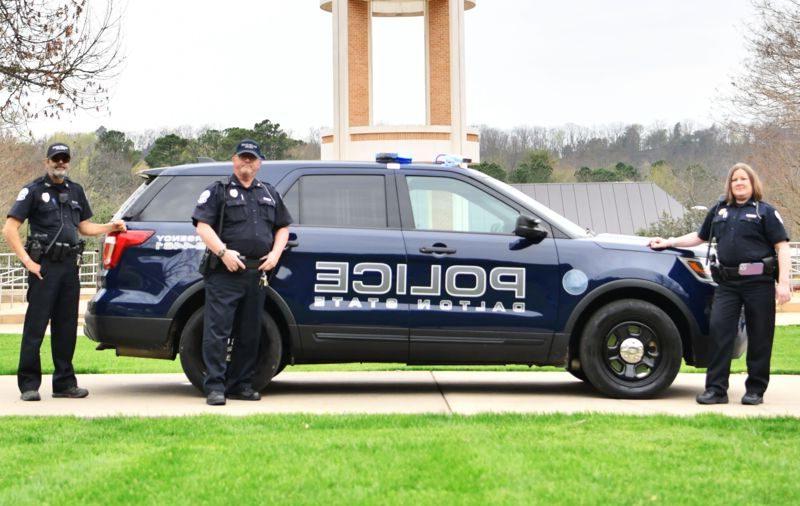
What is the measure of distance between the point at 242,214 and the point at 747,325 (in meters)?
3.61

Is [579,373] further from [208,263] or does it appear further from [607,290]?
[208,263]

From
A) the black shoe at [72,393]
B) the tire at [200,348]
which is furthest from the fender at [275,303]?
the black shoe at [72,393]

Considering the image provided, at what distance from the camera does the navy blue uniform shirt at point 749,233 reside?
8164mm

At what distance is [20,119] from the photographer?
1694 centimetres

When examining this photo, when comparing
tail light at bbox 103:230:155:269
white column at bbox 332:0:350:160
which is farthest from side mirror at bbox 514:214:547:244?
white column at bbox 332:0:350:160

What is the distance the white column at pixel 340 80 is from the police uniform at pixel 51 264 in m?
28.4

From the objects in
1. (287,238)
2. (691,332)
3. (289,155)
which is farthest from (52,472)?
(289,155)

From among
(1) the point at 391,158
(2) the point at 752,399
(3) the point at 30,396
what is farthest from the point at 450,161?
(3) the point at 30,396

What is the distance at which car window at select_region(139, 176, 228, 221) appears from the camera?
28.7 feet

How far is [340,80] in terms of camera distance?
3734 centimetres

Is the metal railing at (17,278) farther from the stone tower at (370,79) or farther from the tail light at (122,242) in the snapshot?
the tail light at (122,242)

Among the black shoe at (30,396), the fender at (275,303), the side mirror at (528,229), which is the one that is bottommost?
the black shoe at (30,396)

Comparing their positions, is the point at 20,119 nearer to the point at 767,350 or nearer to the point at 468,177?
the point at 468,177

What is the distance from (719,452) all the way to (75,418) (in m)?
3.90
